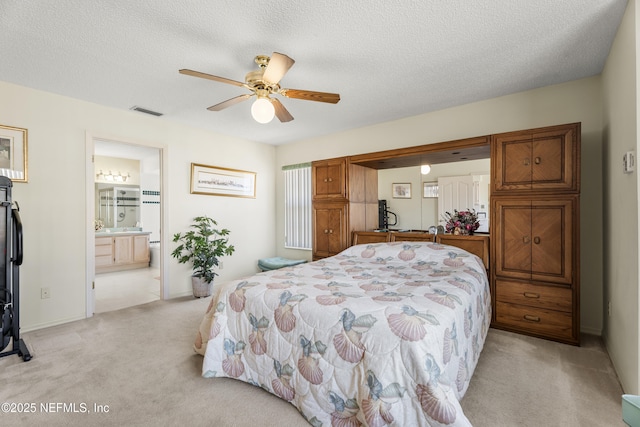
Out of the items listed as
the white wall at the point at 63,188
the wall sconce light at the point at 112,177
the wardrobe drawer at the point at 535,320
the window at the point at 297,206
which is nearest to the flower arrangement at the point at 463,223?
the wardrobe drawer at the point at 535,320

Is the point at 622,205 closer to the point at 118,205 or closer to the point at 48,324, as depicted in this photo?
the point at 48,324

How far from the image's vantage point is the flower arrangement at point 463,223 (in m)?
3.39

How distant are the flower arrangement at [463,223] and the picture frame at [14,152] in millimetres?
4475

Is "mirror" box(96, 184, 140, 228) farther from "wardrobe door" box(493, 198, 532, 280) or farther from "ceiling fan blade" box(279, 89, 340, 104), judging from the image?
"wardrobe door" box(493, 198, 532, 280)

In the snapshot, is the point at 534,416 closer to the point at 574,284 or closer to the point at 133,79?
the point at 574,284

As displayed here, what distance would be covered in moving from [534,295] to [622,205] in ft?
3.47

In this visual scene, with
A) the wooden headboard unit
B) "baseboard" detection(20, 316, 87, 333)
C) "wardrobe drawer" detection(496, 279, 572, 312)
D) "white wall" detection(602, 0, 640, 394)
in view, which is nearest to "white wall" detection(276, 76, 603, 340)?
"white wall" detection(602, 0, 640, 394)

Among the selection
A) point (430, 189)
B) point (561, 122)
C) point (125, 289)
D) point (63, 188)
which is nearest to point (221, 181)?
point (63, 188)

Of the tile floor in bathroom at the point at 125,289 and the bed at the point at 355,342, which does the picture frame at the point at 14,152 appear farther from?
the bed at the point at 355,342

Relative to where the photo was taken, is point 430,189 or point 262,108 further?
point 430,189

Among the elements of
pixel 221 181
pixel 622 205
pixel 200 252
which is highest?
pixel 221 181

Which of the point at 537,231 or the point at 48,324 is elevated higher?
the point at 537,231

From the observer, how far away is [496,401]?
6.02 ft

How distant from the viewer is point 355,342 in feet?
5.08
